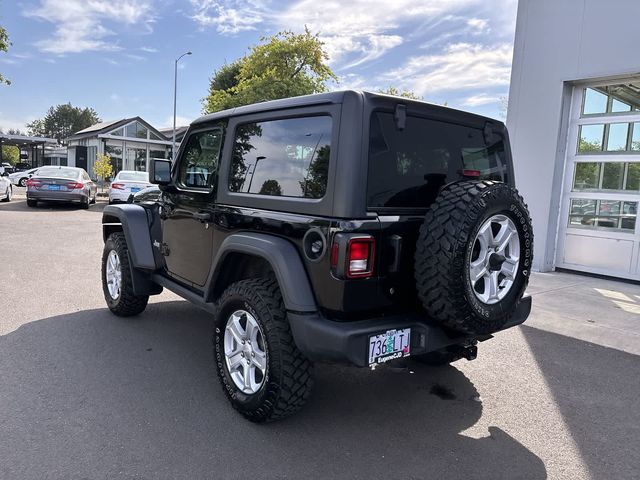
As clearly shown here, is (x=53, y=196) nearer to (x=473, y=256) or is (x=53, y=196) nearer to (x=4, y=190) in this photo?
(x=4, y=190)

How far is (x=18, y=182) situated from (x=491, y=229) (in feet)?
124

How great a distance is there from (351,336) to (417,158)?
1188 mm

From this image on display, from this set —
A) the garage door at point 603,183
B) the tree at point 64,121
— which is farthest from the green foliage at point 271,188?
the tree at point 64,121

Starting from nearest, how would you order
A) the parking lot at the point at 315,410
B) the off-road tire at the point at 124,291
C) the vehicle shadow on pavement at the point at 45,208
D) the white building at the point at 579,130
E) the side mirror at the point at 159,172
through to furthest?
the parking lot at the point at 315,410, the side mirror at the point at 159,172, the off-road tire at the point at 124,291, the white building at the point at 579,130, the vehicle shadow on pavement at the point at 45,208

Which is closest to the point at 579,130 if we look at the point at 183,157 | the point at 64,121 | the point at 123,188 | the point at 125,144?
the point at 183,157

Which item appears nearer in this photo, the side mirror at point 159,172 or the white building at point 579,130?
the side mirror at point 159,172

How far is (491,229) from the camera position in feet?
9.41

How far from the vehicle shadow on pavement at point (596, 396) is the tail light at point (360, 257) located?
165cm

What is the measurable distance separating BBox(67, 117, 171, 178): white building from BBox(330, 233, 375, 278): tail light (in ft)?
126

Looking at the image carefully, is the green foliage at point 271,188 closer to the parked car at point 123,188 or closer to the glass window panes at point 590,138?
the glass window panes at point 590,138

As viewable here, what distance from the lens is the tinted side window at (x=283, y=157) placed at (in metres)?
2.88

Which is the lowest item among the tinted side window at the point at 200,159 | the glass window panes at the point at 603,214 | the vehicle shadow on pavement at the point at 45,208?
the vehicle shadow on pavement at the point at 45,208

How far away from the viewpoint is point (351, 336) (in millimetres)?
2549

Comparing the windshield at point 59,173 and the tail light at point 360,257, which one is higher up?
the windshield at point 59,173
